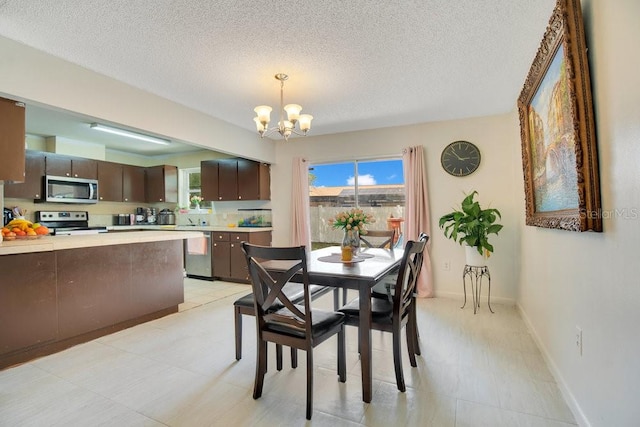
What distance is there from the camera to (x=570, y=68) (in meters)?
1.49

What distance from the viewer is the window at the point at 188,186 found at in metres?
6.48

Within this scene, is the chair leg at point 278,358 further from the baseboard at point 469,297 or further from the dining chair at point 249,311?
the baseboard at point 469,297

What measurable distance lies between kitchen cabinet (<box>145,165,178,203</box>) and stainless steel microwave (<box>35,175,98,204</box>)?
3.12 feet

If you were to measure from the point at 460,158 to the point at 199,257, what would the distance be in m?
4.36

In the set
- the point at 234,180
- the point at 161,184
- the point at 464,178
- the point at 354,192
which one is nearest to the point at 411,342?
the point at 464,178

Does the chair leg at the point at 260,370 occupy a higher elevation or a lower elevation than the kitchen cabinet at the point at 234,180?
lower

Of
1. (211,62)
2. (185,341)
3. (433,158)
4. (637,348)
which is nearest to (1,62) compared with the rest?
(211,62)

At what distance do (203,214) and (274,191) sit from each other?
169 centimetres

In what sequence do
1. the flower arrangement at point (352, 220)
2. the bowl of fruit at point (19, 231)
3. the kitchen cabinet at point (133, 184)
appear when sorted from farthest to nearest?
1. the kitchen cabinet at point (133, 184)
2. the bowl of fruit at point (19, 231)
3. the flower arrangement at point (352, 220)

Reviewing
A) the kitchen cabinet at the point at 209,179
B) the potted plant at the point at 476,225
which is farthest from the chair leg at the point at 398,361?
the kitchen cabinet at the point at 209,179

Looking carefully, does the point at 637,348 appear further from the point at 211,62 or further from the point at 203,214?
the point at 203,214

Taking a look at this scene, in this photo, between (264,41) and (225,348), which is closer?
(264,41)

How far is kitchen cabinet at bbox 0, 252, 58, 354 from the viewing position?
92.0 inches

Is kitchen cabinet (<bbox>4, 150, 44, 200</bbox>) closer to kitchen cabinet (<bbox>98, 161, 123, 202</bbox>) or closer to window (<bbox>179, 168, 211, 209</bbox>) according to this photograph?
kitchen cabinet (<bbox>98, 161, 123, 202</bbox>)
